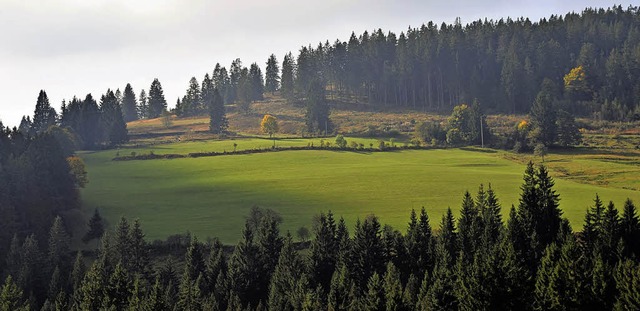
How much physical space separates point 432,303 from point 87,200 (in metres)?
76.0

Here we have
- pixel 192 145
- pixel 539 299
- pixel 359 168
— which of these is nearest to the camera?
pixel 539 299

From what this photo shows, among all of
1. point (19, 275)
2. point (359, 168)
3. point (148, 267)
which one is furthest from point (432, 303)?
point (359, 168)

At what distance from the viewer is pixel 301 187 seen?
106m

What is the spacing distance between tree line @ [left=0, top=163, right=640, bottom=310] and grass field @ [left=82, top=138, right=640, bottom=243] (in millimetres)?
8134

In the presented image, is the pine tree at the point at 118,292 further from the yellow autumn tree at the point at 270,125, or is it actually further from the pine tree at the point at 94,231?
the yellow autumn tree at the point at 270,125

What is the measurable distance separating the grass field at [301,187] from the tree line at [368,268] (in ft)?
26.7

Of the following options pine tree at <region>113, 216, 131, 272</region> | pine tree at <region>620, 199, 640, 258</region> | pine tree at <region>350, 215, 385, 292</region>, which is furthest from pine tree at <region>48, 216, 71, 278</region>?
pine tree at <region>620, 199, 640, 258</region>

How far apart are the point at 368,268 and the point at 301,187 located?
1536 inches

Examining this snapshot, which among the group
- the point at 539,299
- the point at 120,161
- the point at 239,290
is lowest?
the point at 239,290

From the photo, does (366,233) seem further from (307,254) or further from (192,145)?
(192,145)

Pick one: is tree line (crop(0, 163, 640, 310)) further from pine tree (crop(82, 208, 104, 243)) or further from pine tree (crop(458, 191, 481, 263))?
pine tree (crop(82, 208, 104, 243))

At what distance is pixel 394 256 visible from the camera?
70750mm

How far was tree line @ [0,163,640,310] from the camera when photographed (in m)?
46.6

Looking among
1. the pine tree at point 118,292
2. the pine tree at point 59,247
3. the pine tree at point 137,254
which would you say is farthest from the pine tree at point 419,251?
the pine tree at point 59,247
